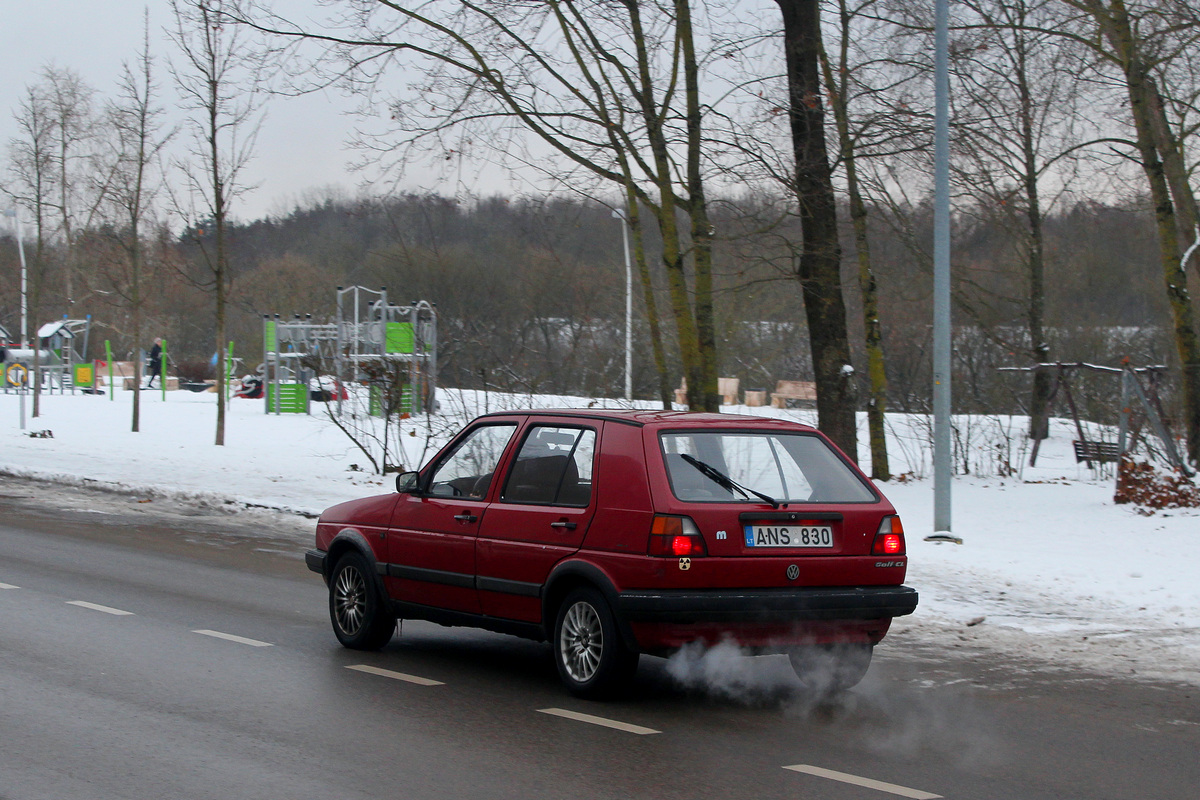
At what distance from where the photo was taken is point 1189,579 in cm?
1151

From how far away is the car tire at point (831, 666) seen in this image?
702 cm

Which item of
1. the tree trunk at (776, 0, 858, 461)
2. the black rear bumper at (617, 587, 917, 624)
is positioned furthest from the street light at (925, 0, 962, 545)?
the black rear bumper at (617, 587, 917, 624)

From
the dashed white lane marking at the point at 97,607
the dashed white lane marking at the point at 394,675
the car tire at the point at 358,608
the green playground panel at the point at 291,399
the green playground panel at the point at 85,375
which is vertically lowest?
the dashed white lane marking at the point at 394,675

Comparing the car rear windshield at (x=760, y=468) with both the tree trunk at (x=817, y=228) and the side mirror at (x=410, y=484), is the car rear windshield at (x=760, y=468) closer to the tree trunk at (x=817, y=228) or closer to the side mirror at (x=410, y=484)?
the side mirror at (x=410, y=484)

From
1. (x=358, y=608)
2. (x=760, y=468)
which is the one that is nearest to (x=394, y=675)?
(x=358, y=608)

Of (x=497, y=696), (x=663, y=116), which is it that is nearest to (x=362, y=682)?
(x=497, y=696)

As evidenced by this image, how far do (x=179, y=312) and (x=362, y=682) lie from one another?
72138 millimetres

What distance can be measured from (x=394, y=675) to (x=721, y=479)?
2.28 metres

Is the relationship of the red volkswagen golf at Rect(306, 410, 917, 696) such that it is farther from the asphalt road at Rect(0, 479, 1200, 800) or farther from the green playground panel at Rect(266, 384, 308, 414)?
the green playground panel at Rect(266, 384, 308, 414)

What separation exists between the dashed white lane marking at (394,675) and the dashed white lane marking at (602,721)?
3.07 ft

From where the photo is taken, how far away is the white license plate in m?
6.39

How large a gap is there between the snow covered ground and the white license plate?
2.28m

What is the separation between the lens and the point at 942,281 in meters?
14.0

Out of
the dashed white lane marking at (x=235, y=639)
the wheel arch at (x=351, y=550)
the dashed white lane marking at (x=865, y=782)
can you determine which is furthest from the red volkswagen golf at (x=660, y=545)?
the dashed white lane marking at (x=235, y=639)
